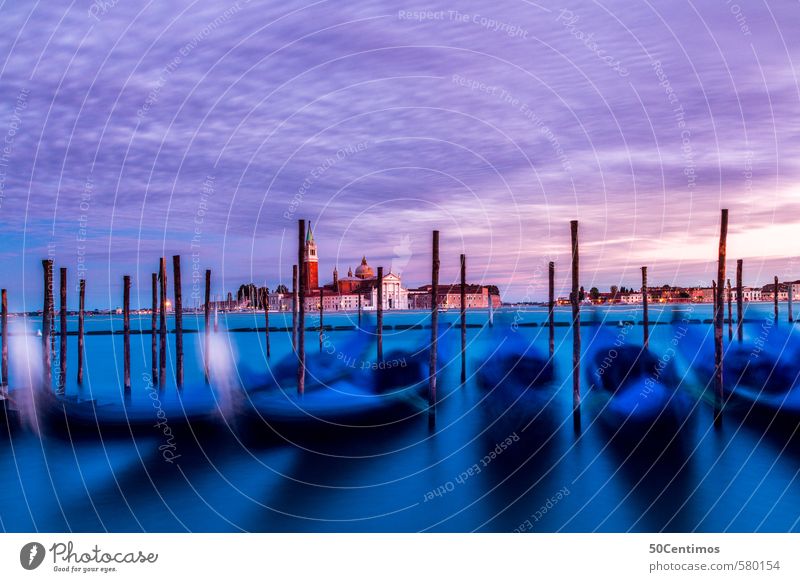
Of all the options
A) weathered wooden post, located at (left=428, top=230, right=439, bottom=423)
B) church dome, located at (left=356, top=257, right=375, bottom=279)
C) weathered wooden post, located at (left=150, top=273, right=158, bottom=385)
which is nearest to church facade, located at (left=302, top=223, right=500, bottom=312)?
church dome, located at (left=356, top=257, right=375, bottom=279)

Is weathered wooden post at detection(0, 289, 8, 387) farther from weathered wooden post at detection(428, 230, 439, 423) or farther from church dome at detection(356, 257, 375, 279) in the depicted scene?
church dome at detection(356, 257, 375, 279)

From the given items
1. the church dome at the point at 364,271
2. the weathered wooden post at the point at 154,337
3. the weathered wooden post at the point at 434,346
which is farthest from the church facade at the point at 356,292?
the weathered wooden post at the point at 434,346

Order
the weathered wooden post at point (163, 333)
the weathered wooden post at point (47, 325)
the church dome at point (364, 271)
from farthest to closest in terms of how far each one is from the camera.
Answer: the church dome at point (364, 271), the weathered wooden post at point (163, 333), the weathered wooden post at point (47, 325)

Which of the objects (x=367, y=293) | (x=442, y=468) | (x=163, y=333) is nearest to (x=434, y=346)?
(x=442, y=468)

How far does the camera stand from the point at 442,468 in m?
10.9

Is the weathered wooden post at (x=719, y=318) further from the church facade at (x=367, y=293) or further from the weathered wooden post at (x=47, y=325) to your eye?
the church facade at (x=367, y=293)

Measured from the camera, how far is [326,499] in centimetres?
917

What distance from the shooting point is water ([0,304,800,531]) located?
349 inches

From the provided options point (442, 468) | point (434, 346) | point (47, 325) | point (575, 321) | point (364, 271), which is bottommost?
point (442, 468)

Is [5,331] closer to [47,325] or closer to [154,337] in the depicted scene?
[154,337]

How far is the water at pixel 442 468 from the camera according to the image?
888cm
